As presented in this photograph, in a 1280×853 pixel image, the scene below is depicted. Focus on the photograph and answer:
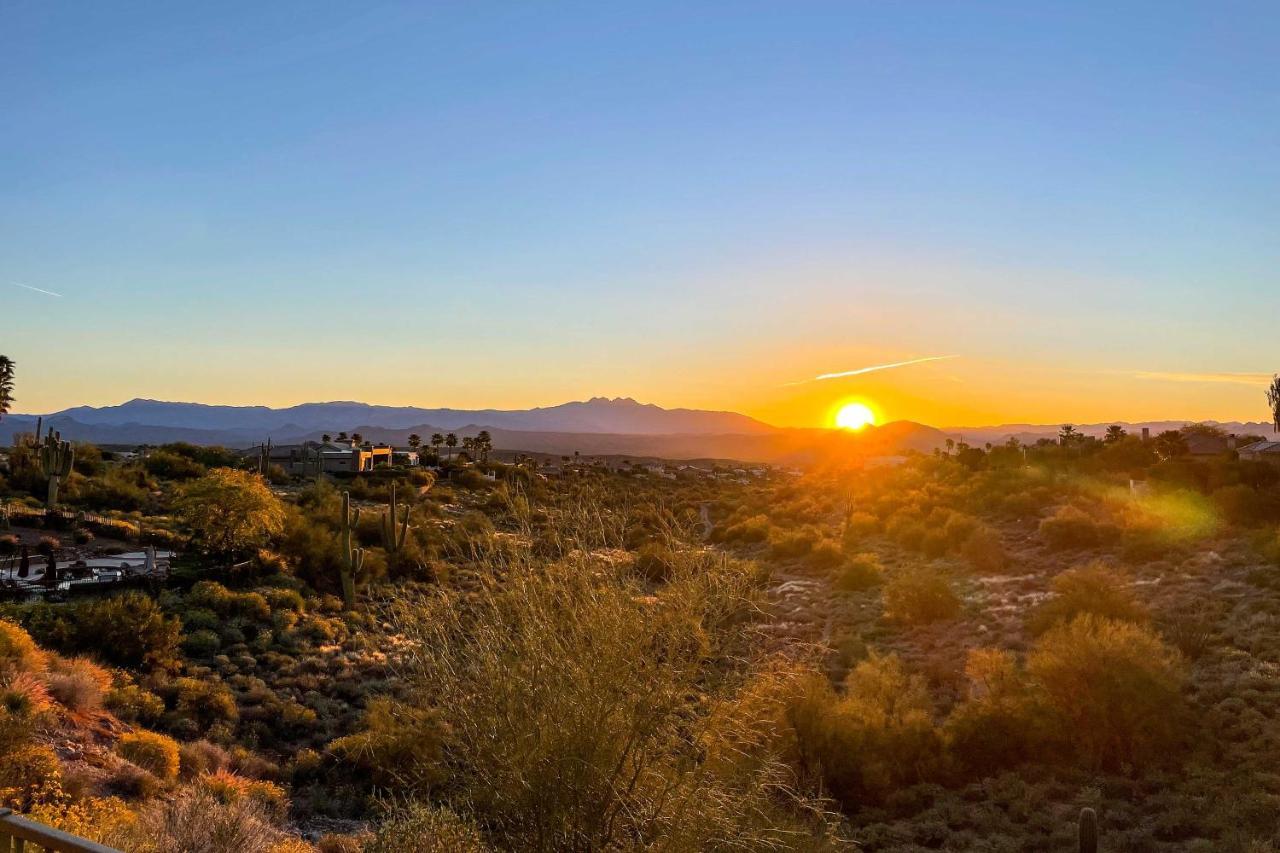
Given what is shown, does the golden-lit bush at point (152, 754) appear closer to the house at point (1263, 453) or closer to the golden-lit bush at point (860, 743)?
the golden-lit bush at point (860, 743)

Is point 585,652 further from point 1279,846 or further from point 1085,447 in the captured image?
point 1085,447

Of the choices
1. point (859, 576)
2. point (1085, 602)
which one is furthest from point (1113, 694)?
point (859, 576)

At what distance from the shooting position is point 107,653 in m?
19.0

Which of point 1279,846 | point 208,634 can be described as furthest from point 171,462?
point 1279,846

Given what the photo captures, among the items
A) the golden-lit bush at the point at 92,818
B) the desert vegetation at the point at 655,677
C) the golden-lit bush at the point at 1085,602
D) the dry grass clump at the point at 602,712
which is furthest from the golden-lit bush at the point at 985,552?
the golden-lit bush at the point at 92,818

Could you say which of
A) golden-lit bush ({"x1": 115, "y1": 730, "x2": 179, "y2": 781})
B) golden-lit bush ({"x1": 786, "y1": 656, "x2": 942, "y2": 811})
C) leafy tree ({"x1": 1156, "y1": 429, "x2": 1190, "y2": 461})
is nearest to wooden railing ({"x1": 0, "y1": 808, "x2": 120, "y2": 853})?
golden-lit bush ({"x1": 115, "y1": 730, "x2": 179, "y2": 781})

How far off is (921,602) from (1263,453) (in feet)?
107

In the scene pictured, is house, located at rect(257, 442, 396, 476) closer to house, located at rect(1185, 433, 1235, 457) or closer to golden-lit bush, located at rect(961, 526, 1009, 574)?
golden-lit bush, located at rect(961, 526, 1009, 574)

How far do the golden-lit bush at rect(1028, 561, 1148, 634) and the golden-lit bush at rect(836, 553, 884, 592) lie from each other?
6927mm

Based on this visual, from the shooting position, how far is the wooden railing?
4.15 metres

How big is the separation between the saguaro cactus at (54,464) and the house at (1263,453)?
54127 mm

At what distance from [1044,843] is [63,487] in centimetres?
4040

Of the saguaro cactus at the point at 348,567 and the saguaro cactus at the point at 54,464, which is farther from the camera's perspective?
the saguaro cactus at the point at 54,464

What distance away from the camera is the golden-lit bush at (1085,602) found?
2077cm
